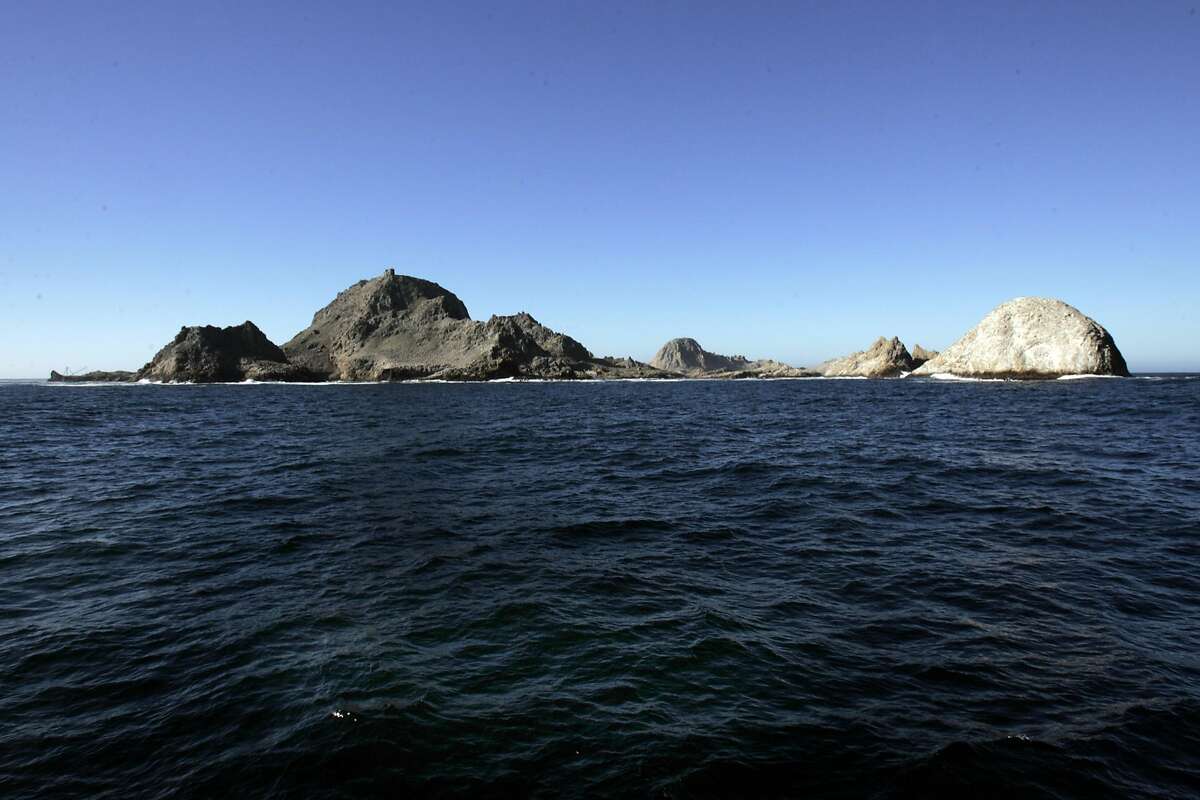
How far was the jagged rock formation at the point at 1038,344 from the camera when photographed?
111375mm

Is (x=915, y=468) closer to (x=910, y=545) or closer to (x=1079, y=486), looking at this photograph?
(x=1079, y=486)

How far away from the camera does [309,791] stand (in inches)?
243

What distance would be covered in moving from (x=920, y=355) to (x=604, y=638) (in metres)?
209

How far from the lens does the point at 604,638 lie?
31.8 feet

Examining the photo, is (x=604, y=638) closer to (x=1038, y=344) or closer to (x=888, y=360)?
(x=1038, y=344)

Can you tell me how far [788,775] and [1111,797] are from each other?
347 cm

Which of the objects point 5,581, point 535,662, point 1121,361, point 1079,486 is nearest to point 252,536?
point 5,581

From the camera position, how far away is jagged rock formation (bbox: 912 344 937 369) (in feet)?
607

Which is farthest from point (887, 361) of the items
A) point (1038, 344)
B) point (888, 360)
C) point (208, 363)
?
point (208, 363)

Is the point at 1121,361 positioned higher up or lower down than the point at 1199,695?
higher up

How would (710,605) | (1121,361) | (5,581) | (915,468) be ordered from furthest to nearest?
(1121,361) → (915,468) → (5,581) → (710,605)

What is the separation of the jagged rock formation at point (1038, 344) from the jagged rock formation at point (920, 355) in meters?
47.6

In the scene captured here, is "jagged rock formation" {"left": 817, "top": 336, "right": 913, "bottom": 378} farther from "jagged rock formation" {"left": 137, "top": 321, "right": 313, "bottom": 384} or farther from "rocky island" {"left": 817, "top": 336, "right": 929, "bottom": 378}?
"jagged rock formation" {"left": 137, "top": 321, "right": 313, "bottom": 384}

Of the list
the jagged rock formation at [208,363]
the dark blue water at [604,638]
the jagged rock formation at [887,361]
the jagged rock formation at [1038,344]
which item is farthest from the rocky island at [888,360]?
the jagged rock formation at [208,363]
